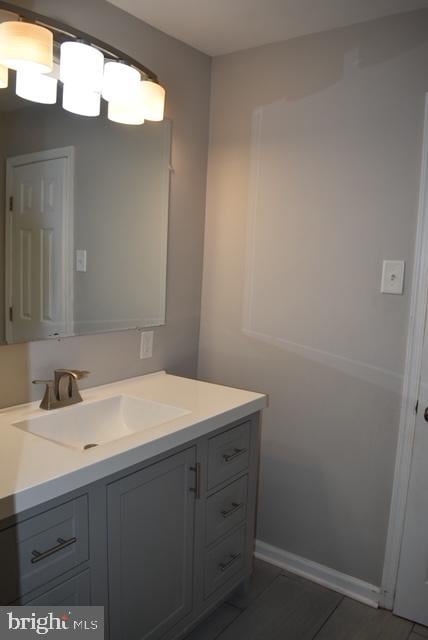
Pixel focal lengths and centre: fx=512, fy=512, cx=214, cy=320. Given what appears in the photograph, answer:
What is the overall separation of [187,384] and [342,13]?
155cm

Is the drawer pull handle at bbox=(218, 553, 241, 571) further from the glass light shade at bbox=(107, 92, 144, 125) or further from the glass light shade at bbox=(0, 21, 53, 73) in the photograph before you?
the glass light shade at bbox=(0, 21, 53, 73)

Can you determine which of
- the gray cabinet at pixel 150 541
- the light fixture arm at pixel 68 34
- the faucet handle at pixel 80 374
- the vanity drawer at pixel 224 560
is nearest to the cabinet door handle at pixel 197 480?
the gray cabinet at pixel 150 541

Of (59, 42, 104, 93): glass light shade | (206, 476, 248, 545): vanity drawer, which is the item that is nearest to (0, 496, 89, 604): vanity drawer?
(206, 476, 248, 545): vanity drawer

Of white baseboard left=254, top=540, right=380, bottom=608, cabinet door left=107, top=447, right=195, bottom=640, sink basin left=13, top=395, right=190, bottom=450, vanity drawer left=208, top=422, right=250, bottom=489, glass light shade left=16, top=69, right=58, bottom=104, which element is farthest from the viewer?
white baseboard left=254, top=540, right=380, bottom=608

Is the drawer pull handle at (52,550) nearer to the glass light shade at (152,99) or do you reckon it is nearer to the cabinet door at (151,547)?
the cabinet door at (151,547)

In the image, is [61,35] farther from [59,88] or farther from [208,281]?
[208,281]

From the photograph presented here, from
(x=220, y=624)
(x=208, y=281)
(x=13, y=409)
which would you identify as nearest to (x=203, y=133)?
(x=208, y=281)

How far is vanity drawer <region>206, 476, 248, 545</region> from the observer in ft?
6.12

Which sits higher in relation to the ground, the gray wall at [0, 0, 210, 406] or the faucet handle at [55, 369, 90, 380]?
the gray wall at [0, 0, 210, 406]

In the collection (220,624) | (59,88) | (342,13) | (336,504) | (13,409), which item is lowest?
(220,624)

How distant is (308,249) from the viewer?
2.21 m

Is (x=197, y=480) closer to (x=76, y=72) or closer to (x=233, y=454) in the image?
(x=233, y=454)

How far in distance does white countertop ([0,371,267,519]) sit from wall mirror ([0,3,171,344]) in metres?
0.29

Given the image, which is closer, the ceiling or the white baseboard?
the ceiling
